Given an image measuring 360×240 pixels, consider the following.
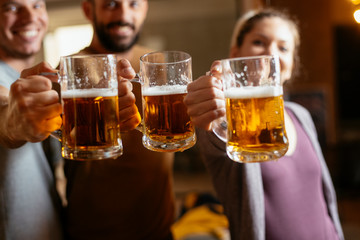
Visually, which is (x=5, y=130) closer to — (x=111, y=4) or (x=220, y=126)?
(x=220, y=126)

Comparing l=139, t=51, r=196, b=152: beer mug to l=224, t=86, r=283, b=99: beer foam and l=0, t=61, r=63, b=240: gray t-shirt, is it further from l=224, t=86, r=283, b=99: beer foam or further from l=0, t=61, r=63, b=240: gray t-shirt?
l=0, t=61, r=63, b=240: gray t-shirt

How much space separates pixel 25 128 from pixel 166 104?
1.02 feet

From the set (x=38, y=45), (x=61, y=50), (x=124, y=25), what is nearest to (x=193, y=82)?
(x=124, y=25)

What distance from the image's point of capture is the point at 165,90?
0.84 metres

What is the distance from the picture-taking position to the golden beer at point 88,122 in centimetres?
77

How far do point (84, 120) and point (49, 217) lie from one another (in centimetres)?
66

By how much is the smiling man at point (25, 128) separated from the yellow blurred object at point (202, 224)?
3.68ft

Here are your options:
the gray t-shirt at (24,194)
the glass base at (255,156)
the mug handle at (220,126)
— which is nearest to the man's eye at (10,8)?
the gray t-shirt at (24,194)

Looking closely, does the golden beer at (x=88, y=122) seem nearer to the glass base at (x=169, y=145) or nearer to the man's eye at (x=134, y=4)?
the glass base at (x=169, y=145)

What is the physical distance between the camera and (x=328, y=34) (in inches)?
185

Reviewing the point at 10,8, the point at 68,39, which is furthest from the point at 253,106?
the point at 68,39

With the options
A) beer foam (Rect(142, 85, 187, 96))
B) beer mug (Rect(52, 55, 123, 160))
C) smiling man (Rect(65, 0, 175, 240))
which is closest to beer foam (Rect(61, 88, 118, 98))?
beer mug (Rect(52, 55, 123, 160))

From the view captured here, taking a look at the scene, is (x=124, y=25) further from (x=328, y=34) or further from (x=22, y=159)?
(x=328, y=34)

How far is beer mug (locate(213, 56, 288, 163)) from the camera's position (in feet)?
2.59
